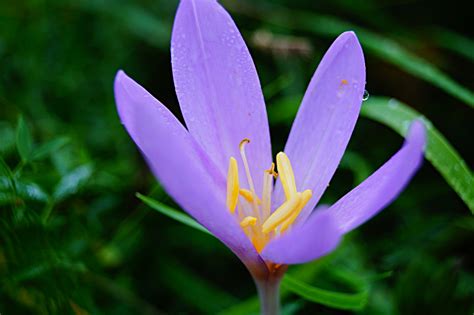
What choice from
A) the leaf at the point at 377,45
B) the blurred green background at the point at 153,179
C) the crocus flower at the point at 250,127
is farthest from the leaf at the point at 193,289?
the leaf at the point at 377,45

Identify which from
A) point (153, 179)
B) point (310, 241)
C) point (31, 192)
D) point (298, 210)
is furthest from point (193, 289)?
point (310, 241)

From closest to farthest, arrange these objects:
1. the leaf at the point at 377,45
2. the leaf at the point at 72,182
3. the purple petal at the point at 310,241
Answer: the purple petal at the point at 310,241 < the leaf at the point at 72,182 < the leaf at the point at 377,45

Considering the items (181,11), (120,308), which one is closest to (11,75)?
(120,308)

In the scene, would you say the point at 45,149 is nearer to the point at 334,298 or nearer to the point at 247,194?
the point at 247,194

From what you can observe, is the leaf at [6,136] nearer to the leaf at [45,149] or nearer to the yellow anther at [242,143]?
the leaf at [45,149]

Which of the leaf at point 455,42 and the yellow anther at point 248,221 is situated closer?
the yellow anther at point 248,221

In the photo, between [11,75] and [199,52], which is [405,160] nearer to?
[199,52]

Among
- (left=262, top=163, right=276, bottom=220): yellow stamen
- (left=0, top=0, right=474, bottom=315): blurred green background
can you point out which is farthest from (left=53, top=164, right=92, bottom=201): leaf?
(left=262, top=163, right=276, bottom=220): yellow stamen
